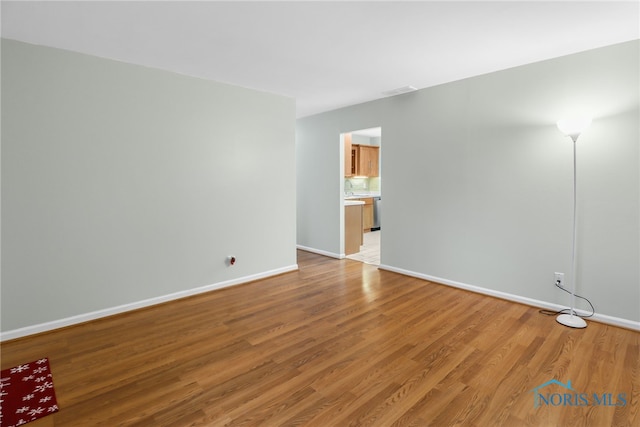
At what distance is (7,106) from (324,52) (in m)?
2.64

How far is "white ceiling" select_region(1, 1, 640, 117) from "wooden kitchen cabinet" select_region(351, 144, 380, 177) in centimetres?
469

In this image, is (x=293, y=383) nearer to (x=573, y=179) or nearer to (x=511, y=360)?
(x=511, y=360)

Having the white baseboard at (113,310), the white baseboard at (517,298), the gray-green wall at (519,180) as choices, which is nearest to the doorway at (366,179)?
the white baseboard at (517,298)

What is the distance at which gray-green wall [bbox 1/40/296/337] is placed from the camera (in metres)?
2.68

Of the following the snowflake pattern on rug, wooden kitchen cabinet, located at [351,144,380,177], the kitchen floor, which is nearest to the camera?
the snowflake pattern on rug

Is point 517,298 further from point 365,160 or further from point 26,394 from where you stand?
point 365,160

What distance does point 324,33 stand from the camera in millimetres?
2564

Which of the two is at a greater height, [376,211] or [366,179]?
[366,179]

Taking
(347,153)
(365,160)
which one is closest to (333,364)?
(347,153)

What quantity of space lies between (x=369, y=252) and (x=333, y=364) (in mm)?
3743

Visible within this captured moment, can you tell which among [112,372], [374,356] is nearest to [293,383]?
[374,356]

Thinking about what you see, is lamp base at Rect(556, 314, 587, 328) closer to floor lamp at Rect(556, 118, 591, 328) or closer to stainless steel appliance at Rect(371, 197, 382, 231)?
floor lamp at Rect(556, 118, 591, 328)

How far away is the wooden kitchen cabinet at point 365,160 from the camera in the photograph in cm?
822

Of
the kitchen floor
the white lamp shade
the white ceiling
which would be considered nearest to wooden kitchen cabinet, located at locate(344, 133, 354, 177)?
the kitchen floor
